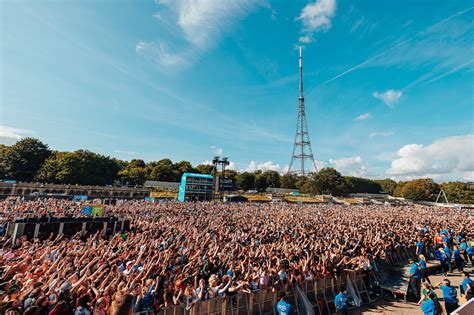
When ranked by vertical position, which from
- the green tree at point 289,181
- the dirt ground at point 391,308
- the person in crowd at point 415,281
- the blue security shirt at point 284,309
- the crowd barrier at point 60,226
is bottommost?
the dirt ground at point 391,308

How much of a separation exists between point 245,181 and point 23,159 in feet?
269

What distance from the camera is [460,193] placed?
81.0m

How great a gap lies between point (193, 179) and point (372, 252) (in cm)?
4054

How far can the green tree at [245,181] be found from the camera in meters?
111

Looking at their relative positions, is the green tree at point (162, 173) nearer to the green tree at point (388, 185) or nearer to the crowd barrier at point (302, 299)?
the crowd barrier at point (302, 299)

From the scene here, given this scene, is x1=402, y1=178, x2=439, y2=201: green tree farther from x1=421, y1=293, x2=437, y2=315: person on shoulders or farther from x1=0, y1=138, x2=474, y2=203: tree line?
x1=421, y1=293, x2=437, y2=315: person on shoulders

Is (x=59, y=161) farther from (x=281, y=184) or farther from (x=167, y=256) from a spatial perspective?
(x=281, y=184)

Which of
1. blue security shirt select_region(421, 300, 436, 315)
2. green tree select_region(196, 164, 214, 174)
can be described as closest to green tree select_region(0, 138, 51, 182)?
green tree select_region(196, 164, 214, 174)

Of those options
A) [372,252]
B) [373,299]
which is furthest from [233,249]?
[372,252]

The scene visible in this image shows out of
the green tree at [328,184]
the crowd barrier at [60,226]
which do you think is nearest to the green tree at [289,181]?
the green tree at [328,184]

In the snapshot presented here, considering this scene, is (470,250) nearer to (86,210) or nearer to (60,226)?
(60,226)

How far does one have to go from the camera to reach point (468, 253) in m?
14.4

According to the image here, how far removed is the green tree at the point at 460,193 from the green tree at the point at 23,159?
462ft

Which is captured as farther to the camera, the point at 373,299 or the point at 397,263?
the point at 397,263
